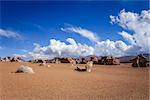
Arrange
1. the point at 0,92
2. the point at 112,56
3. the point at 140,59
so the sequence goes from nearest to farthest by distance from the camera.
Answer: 1. the point at 0,92
2. the point at 140,59
3. the point at 112,56

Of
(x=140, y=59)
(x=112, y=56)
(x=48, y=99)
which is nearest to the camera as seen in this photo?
(x=48, y=99)

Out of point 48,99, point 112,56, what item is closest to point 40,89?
point 48,99

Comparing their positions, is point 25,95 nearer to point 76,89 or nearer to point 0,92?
point 0,92

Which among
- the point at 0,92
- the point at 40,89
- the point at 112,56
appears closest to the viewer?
the point at 0,92

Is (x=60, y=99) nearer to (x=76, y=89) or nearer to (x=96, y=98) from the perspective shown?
(x=96, y=98)

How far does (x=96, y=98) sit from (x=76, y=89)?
2091 millimetres

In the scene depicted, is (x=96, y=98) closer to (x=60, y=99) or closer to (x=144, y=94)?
(x=60, y=99)

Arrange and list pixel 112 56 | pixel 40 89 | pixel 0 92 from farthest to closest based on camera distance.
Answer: pixel 112 56, pixel 40 89, pixel 0 92

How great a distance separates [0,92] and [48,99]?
7.82 feet

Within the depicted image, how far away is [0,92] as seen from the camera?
11039mm

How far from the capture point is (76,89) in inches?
479

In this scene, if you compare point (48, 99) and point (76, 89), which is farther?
point (76, 89)

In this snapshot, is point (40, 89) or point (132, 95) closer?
point (132, 95)

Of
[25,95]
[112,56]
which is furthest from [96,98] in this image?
[112,56]
